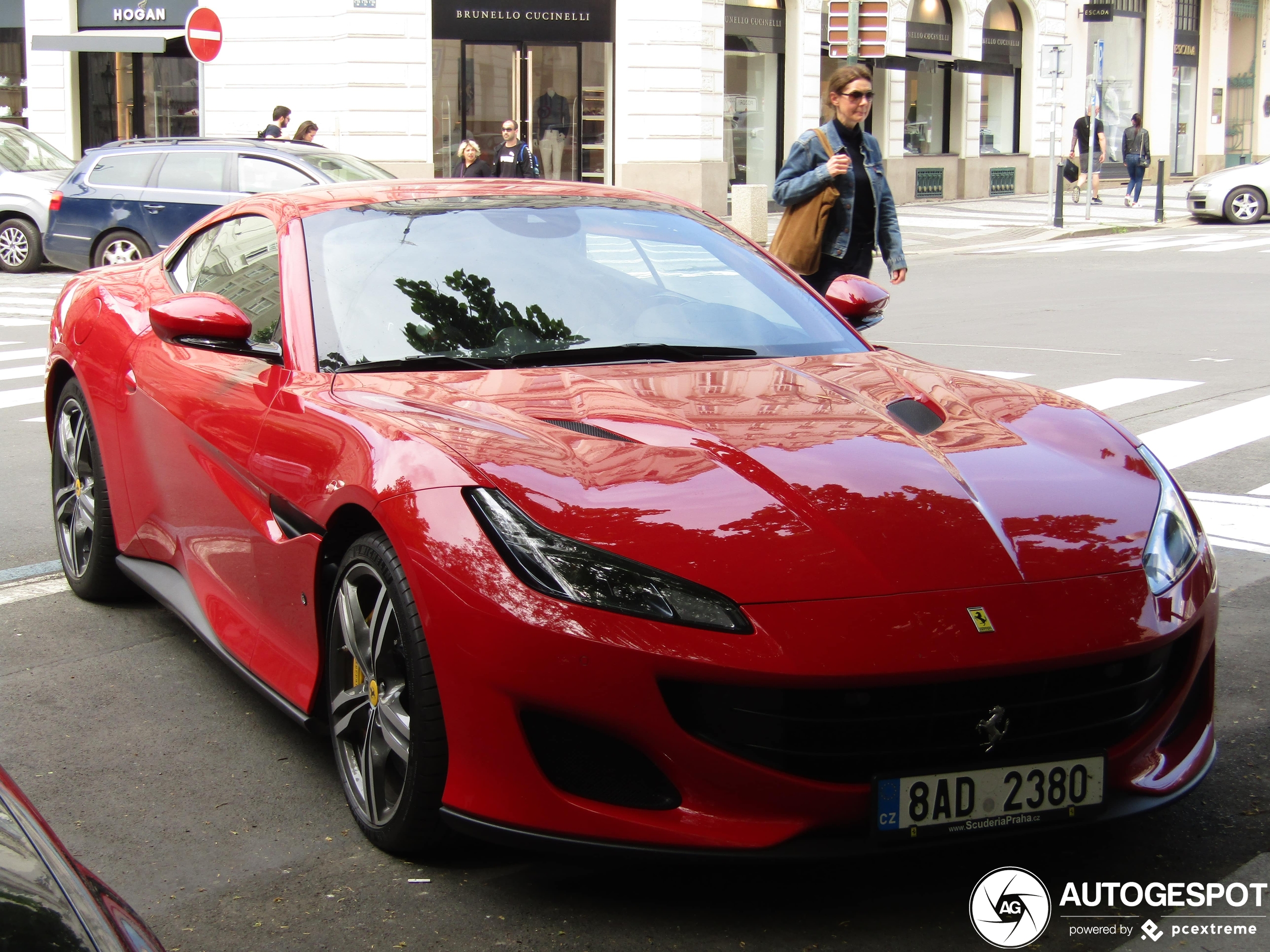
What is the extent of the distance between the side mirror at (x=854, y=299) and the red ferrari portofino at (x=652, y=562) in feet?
1.46

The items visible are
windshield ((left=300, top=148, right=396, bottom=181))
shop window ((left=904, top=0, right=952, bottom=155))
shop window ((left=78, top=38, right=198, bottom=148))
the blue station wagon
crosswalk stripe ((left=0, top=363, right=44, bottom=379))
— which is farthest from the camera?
shop window ((left=904, top=0, right=952, bottom=155))

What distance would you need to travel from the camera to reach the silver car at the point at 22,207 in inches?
747

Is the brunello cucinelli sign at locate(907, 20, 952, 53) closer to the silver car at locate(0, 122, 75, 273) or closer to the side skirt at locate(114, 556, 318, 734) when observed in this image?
the silver car at locate(0, 122, 75, 273)

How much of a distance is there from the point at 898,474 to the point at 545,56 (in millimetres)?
25096

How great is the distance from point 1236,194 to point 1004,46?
861 cm

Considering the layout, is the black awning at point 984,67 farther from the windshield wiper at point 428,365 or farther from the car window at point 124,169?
the windshield wiper at point 428,365

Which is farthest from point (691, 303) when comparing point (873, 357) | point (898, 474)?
point (898, 474)

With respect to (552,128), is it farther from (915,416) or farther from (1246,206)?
(915,416)

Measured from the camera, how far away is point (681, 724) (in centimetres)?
272

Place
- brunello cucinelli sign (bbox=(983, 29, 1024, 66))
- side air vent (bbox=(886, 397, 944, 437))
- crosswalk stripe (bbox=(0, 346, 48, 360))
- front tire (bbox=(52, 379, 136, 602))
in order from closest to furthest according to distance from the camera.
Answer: side air vent (bbox=(886, 397, 944, 437)), front tire (bbox=(52, 379, 136, 602)), crosswalk stripe (bbox=(0, 346, 48, 360)), brunello cucinelli sign (bbox=(983, 29, 1024, 66))

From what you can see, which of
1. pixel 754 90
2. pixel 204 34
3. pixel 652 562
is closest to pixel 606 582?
pixel 652 562

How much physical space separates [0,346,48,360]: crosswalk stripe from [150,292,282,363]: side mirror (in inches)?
338

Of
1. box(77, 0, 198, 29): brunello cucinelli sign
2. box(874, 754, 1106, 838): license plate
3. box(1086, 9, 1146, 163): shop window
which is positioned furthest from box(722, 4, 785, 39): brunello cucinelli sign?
box(874, 754, 1106, 838): license plate

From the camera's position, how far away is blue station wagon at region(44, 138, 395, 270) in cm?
1606
